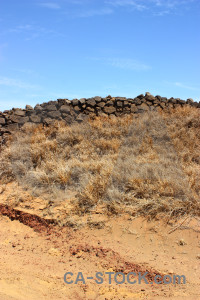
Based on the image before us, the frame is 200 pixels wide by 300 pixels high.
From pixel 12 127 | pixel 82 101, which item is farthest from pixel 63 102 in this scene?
pixel 12 127

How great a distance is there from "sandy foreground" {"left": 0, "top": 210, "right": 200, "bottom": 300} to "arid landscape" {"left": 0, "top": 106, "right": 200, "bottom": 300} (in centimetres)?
1

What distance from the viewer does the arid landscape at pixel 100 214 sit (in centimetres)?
350

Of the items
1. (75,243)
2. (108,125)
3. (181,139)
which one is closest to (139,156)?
(181,139)

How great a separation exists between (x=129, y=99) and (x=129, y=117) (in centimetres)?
109

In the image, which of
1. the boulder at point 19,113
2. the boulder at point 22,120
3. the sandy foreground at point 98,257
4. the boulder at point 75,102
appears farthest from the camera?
the boulder at point 75,102

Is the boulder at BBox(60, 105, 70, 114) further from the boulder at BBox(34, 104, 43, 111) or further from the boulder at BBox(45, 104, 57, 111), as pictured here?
the boulder at BBox(34, 104, 43, 111)

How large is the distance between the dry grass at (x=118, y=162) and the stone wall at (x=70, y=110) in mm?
554

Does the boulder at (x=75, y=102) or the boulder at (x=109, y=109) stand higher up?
the boulder at (x=75, y=102)

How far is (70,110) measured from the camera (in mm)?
9992

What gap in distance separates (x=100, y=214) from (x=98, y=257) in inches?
42.4

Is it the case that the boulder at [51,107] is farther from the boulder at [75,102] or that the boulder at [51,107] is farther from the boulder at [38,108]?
the boulder at [75,102]

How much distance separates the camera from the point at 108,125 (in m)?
9.34

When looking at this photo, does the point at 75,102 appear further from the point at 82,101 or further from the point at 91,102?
the point at 91,102

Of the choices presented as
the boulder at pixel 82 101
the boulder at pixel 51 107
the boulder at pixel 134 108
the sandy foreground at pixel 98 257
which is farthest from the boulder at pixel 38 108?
the sandy foreground at pixel 98 257
